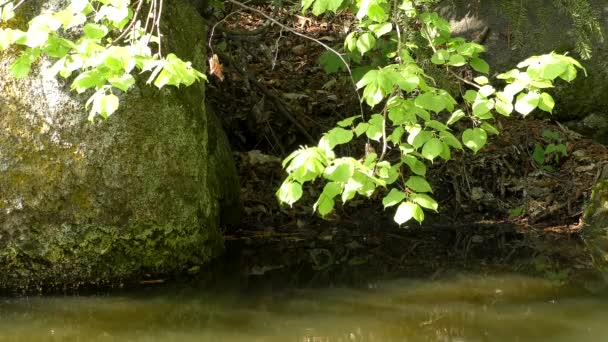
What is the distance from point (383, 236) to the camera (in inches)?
214

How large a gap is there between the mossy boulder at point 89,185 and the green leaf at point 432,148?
2.04 m

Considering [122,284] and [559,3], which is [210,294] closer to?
[122,284]

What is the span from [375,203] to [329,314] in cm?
200

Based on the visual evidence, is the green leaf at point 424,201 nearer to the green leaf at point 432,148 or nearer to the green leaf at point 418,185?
the green leaf at point 418,185

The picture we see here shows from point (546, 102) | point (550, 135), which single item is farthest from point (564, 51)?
point (546, 102)

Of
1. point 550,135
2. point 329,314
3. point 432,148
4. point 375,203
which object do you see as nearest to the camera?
point 432,148

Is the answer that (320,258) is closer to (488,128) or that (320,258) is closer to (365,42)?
(365,42)

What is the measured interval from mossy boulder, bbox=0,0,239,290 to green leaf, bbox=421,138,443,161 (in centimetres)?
204

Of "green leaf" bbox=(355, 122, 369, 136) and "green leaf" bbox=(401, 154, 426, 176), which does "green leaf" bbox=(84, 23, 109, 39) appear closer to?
"green leaf" bbox=(355, 122, 369, 136)

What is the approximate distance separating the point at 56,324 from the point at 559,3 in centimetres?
278

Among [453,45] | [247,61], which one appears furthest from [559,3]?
[247,61]

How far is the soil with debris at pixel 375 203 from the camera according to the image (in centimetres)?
482

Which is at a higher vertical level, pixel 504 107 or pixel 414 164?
pixel 504 107

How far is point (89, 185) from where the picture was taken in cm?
445
